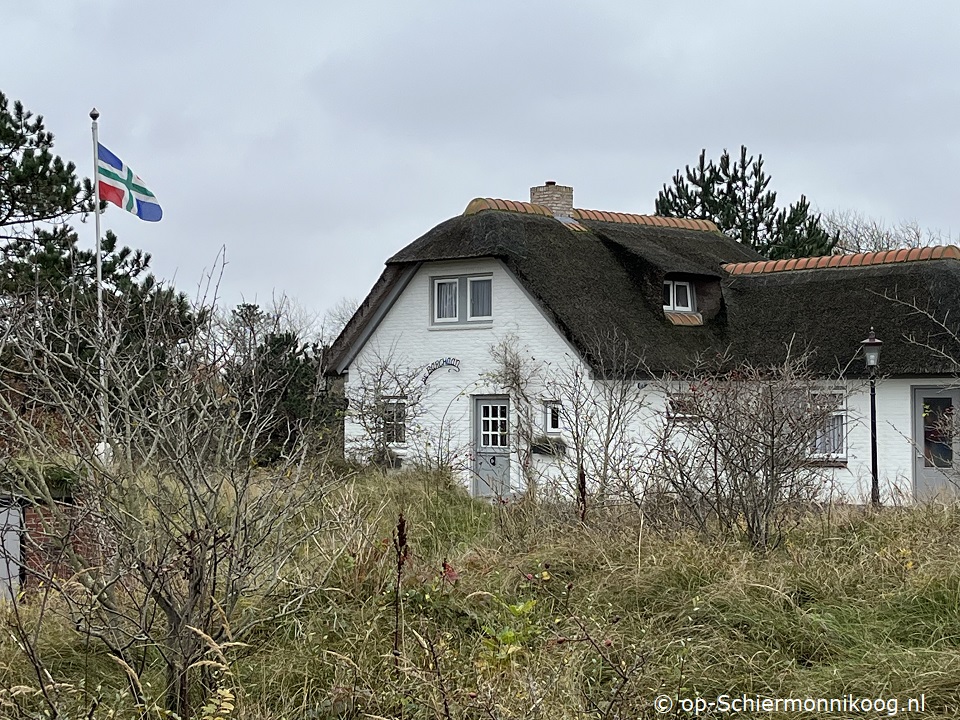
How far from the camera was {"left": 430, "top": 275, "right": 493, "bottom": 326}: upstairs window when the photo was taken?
77.0ft

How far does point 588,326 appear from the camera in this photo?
70.7ft

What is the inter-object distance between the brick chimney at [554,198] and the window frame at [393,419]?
5931 mm

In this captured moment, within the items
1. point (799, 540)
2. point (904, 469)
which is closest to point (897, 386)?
point (904, 469)

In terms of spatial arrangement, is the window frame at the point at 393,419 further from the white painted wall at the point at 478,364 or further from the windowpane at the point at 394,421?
the white painted wall at the point at 478,364

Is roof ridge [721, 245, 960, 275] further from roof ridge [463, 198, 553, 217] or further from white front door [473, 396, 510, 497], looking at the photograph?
white front door [473, 396, 510, 497]

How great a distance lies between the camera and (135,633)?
669 centimetres

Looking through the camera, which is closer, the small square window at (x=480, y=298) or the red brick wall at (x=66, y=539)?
the red brick wall at (x=66, y=539)

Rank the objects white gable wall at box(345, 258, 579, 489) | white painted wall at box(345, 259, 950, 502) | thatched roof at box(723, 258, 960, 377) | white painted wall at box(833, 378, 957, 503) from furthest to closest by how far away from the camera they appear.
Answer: white gable wall at box(345, 258, 579, 489) → thatched roof at box(723, 258, 960, 377) → white painted wall at box(345, 259, 950, 502) → white painted wall at box(833, 378, 957, 503)

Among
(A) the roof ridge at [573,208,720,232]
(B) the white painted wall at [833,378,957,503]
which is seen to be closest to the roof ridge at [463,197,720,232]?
(A) the roof ridge at [573,208,720,232]

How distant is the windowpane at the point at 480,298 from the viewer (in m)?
23.5

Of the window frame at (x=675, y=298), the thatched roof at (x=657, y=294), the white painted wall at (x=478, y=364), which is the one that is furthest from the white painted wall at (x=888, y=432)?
the window frame at (x=675, y=298)

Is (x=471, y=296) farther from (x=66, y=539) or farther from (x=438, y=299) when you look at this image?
(x=66, y=539)

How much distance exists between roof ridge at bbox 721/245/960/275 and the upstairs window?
5.94 metres

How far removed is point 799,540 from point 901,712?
3158mm
